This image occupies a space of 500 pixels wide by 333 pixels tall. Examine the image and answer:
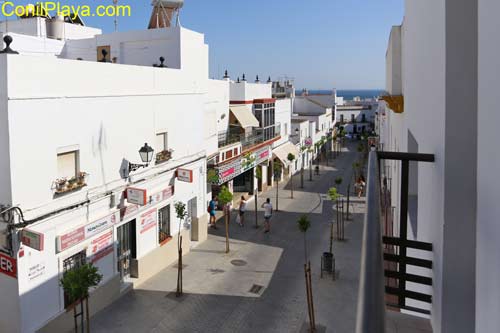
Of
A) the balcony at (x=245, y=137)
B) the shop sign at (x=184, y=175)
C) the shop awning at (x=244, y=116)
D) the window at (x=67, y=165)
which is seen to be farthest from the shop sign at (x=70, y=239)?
the shop awning at (x=244, y=116)

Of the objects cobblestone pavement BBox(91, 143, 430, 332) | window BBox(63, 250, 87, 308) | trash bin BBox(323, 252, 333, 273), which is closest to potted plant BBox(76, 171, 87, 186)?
window BBox(63, 250, 87, 308)

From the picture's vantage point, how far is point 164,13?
22.8m

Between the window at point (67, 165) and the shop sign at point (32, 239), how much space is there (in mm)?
1879

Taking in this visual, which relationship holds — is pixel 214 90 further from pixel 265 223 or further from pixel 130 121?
pixel 130 121

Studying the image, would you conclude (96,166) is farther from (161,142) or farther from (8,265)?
(161,142)

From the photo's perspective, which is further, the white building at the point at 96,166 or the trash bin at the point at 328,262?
the trash bin at the point at 328,262

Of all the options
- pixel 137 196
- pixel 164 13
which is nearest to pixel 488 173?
pixel 137 196

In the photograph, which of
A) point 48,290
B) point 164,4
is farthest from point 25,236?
point 164,4

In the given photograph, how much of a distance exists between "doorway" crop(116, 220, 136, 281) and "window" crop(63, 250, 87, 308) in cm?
182

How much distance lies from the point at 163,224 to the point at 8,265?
23.1ft

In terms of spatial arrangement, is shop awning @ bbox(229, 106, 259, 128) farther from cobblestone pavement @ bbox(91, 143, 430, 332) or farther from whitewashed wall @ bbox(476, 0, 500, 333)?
whitewashed wall @ bbox(476, 0, 500, 333)

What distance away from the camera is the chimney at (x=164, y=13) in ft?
74.1

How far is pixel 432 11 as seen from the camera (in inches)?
174

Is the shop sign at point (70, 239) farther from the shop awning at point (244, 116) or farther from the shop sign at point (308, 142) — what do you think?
the shop sign at point (308, 142)
